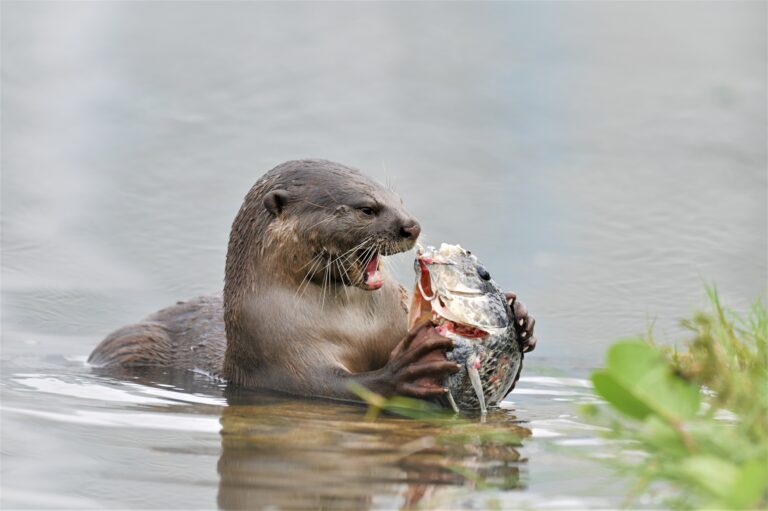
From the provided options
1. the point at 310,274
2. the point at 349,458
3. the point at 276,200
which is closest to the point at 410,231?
the point at 310,274

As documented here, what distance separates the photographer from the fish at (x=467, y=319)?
433cm

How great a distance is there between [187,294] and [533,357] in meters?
2.04

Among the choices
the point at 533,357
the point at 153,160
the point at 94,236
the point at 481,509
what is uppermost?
the point at 153,160

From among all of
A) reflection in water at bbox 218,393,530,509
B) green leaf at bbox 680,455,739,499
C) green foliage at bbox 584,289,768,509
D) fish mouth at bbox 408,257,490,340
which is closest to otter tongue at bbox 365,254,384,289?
fish mouth at bbox 408,257,490,340

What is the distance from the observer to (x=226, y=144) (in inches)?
352

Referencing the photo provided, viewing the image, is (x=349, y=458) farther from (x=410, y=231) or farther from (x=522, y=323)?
(x=410, y=231)

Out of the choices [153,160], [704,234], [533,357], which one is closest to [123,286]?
[153,160]

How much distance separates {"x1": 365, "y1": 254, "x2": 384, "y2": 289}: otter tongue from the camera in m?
4.84

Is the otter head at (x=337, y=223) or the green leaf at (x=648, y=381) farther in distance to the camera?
the otter head at (x=337, y=223)

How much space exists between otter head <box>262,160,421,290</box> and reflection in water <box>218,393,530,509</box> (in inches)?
22.4

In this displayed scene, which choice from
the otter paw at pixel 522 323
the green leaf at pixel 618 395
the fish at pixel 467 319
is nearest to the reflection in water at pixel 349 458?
the fish at pixel 467 319

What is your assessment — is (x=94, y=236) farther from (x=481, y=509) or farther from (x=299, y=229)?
(x=481, y=509)

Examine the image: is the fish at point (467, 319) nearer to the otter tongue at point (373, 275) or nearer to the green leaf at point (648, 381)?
the otter tongue at point (373, 275)

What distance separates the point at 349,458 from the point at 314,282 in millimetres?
1469
